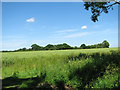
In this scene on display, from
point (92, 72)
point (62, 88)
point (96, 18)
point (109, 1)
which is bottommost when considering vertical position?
point (62, 88)

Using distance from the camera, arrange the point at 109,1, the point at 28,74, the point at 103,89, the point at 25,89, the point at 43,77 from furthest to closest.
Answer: the point at 109,1 → the point at 28,74 → the point at 43,77 → the point at 25,89 → the point at 103,89

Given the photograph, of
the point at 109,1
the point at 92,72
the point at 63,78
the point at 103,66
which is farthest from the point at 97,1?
the point at 63,78

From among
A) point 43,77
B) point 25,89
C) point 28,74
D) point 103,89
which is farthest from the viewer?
point 28,74

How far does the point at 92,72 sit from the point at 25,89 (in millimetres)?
3713

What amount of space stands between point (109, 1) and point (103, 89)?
441 inches

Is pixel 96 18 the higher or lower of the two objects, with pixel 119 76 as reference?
higher

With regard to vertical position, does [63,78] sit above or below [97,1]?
below

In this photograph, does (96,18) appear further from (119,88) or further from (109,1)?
(119,88)

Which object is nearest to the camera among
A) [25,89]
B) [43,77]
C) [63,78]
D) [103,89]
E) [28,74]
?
[103,89]

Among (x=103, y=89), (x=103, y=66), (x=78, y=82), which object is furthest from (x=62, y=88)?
(x=103, y=66)

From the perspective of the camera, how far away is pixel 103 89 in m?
4.20

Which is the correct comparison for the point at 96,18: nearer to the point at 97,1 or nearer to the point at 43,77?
the point at 97,1

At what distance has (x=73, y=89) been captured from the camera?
4.75 metres

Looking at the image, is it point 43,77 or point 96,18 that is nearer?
point 43,77
